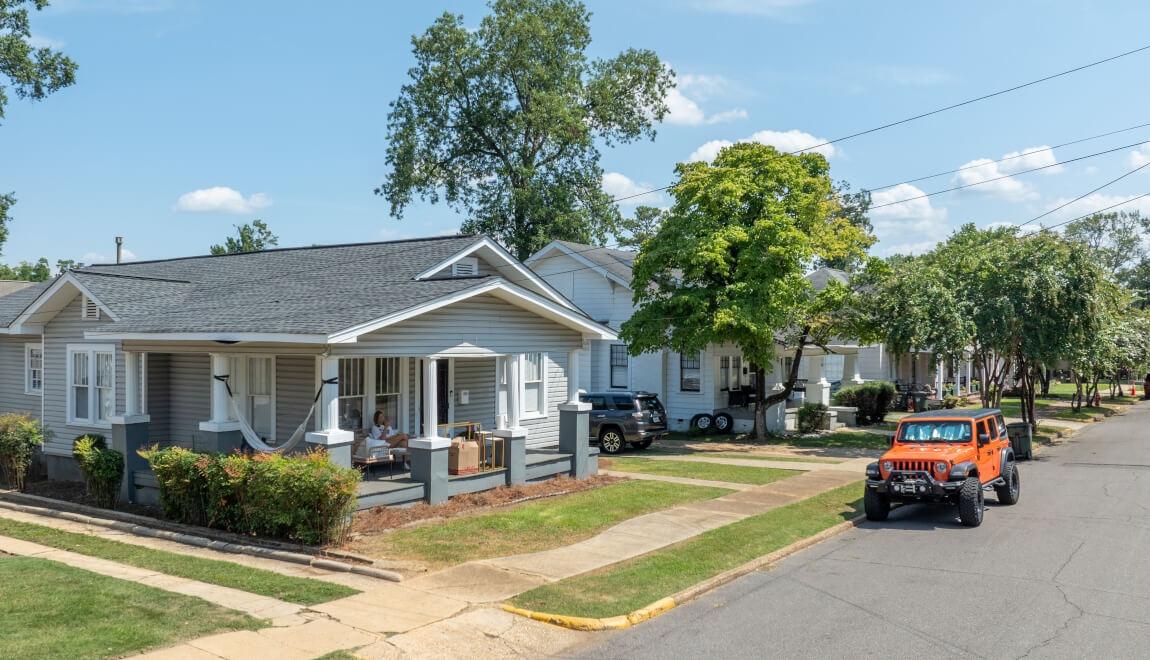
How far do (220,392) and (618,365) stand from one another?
64.9ft

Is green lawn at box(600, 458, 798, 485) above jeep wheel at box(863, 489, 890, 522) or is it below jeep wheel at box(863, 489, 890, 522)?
below

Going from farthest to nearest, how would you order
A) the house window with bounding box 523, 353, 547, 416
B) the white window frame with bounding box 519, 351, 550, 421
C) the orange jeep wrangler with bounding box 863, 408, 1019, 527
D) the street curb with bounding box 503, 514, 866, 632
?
the house window with bounding box 523, 353, 547, 416 < the white window frame with bounding box 519, 351, 550, 421 < the orange jeep wrangler with bounding box 863, 408, 1019, 527 < the street curb with bounding box 503, 514, 866, 632

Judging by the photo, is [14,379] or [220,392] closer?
[220,392]

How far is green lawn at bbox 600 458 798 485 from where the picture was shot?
20.0 m

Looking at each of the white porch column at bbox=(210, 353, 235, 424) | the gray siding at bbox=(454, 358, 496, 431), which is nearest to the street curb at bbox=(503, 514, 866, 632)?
the white porch column at bbox=(210, 353, 235, 424)

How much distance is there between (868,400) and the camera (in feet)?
117

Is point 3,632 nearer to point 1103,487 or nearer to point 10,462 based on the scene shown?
point 10,462

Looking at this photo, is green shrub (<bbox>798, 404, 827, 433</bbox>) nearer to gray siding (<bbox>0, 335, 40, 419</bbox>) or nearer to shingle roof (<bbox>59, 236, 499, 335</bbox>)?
shingle roof (<bbox>59, 236, 499, 335</bbox>)

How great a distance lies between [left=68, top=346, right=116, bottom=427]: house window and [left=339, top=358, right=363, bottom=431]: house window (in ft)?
19.6

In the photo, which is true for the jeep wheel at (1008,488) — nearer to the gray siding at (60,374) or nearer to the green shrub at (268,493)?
the green shrub at (268,493)

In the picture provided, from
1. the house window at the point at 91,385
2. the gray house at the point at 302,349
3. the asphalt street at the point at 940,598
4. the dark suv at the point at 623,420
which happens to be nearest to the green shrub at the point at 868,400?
the dark suv at the point at 623,420

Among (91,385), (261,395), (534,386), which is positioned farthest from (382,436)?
(91,385)

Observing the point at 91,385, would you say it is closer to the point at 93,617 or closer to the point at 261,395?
the point at 261,395

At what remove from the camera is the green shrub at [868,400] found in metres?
35.6
